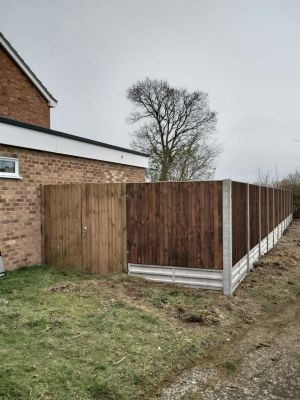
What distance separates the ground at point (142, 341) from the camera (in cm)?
350

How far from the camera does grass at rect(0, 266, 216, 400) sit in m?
3.42

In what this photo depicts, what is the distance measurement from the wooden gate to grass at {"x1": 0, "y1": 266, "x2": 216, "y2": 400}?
1.49 meters

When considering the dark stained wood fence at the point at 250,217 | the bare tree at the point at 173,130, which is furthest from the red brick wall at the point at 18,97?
the bare tree at the point at 173,130

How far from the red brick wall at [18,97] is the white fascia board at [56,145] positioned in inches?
197

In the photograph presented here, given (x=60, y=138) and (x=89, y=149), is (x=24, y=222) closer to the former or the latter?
(x=60, y=138)

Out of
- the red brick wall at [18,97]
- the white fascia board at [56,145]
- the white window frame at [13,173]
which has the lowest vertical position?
the white window frame at [13,173]

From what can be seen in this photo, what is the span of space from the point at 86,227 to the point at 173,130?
65.8 ft

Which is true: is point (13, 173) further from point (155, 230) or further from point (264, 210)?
point (264, 210)

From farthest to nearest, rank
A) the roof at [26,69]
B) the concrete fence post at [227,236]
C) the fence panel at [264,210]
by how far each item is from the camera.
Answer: the roof at [26,69] → the fence panel at [264,210] → the concrete fence post at [227,236]

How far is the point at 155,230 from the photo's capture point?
7.46 meters

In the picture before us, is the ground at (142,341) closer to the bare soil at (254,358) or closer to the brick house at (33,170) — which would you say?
the bare soil at (254,358)

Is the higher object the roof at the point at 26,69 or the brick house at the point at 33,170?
the roof at the point at 26,69

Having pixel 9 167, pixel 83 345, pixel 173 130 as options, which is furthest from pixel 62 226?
pixel 173 130

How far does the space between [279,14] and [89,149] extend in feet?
26.7
